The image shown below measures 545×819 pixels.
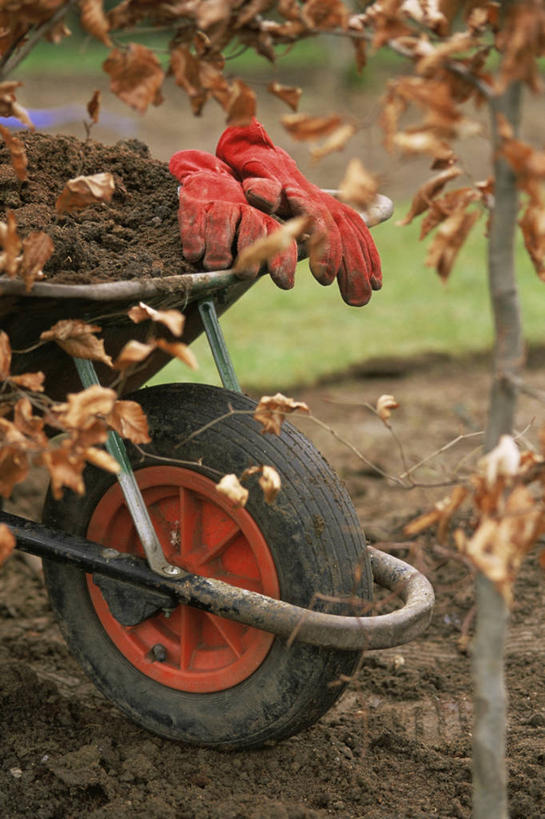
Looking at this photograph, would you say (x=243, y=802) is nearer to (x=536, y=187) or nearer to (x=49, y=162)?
(x=536, y=187)

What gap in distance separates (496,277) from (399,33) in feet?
1.33

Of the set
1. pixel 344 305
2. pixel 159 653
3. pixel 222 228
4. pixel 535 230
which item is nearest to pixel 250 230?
pixel 222 228

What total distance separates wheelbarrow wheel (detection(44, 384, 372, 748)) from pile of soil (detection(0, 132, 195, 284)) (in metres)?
0.31

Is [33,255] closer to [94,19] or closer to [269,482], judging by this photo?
[94,19]

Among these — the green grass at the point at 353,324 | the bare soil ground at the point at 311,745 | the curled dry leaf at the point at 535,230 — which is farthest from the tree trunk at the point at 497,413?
the green grass at the point at 353,324

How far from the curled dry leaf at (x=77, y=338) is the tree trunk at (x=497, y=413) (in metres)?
0.73

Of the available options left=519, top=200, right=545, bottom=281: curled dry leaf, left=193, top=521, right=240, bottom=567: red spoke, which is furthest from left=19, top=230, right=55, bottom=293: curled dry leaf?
left=519, top=200, right=545, bottom=281: curled dry leaf

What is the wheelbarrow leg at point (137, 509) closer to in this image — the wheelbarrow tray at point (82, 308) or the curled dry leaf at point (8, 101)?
the wheelbarrow tray at point (82, 308)

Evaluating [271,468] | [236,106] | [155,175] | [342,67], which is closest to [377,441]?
[155,175]

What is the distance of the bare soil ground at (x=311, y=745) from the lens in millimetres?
2008

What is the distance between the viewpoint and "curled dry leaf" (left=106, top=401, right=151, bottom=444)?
1.76m

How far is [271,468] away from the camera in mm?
1928

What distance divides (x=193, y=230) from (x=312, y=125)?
0.71m

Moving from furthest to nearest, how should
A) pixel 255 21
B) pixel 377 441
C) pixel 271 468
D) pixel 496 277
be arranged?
pixel 377 441
pixel 271 468
pixel 255 21
pixel 496 277
